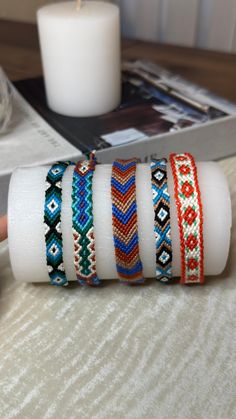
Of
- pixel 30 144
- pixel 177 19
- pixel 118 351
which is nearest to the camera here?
pixel 118 351

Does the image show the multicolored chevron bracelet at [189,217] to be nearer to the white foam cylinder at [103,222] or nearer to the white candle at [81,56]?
the white foam cylinder at [103,222]

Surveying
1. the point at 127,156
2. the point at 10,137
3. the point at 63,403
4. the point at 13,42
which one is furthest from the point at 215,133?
the point at 13,42

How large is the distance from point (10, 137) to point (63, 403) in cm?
28

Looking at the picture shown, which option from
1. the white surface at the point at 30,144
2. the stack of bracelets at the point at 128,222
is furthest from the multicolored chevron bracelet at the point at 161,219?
the white surface at the point at 30,144

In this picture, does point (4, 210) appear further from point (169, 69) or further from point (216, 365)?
point (169, 69)

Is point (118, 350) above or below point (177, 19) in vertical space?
below

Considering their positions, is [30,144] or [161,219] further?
[30,144]

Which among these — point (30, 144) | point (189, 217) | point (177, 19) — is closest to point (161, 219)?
point (189, 217)

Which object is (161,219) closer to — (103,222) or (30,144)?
(103,222)

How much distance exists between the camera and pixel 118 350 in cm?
32

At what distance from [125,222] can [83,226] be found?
0.03m

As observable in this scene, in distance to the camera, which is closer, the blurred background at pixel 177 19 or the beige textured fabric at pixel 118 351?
the beige textured fabric at pixel 118 351

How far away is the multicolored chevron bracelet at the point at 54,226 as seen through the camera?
0.32m

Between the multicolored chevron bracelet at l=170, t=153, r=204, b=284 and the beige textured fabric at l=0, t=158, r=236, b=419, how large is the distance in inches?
1.4
